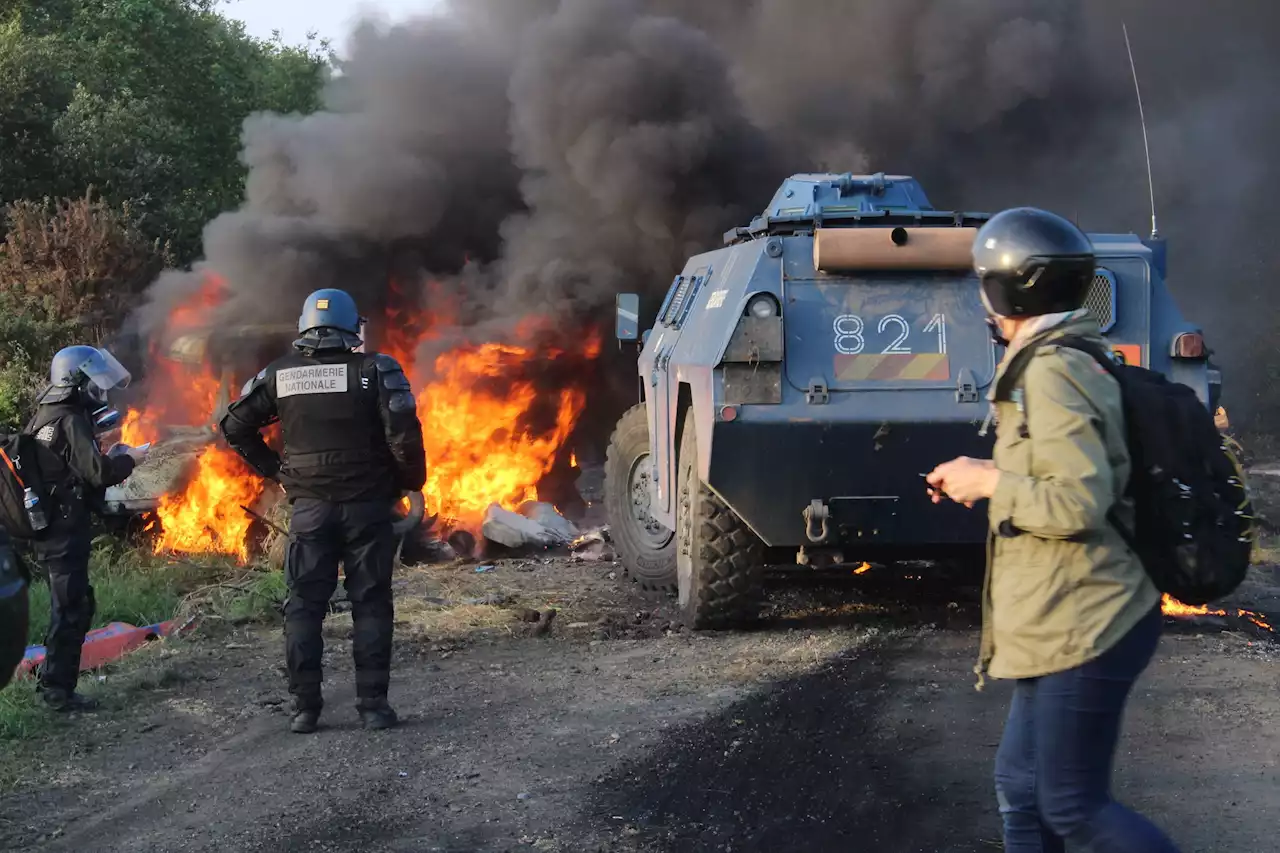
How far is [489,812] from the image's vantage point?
4473 mm

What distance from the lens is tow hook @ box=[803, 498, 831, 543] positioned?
6.69m

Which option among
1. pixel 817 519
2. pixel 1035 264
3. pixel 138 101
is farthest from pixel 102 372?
pixel 138 101

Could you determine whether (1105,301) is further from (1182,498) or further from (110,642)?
(110,642)

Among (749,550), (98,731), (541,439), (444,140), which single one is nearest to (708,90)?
(444,140)

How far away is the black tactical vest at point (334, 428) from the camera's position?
5.67m

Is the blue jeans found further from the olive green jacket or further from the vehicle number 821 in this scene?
the vehicle number 821

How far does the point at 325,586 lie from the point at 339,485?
431 millimetres

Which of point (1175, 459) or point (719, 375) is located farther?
point (719, 375)

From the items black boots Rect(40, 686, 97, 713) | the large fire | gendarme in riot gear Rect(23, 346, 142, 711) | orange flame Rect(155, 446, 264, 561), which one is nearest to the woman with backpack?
gendarme in riot gear Rect(23, 346, 142, 711)

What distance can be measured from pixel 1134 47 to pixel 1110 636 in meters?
16.0

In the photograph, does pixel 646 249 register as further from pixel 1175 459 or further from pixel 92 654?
pixel 1175 459

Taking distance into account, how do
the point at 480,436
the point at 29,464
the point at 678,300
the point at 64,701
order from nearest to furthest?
1. the point at 29,464
2. the point at 64,701
3. the point at 678,300
4. the point at 480,436

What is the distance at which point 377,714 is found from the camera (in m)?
5.64

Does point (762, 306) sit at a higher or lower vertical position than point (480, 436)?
higher
